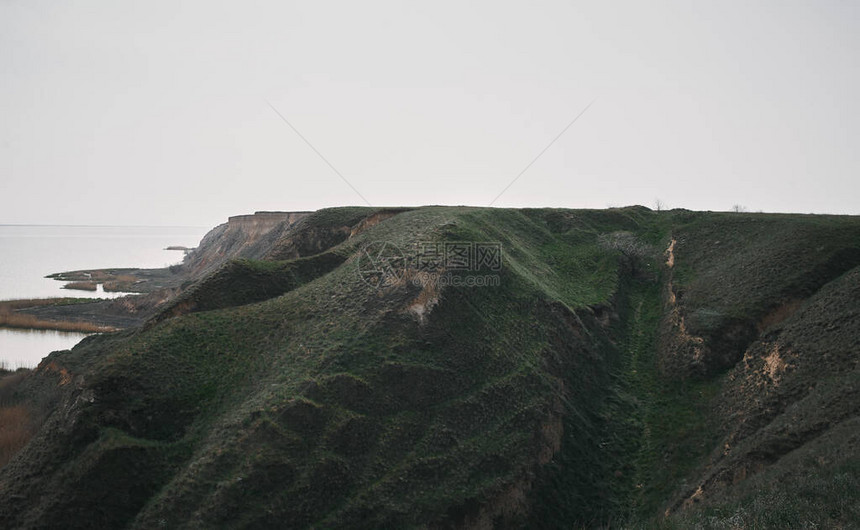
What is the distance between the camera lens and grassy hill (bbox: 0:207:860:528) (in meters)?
16.2

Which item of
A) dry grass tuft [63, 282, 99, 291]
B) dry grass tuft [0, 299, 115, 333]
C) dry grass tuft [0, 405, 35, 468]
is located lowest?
dry grass tuft [0, 405, 35, 468]

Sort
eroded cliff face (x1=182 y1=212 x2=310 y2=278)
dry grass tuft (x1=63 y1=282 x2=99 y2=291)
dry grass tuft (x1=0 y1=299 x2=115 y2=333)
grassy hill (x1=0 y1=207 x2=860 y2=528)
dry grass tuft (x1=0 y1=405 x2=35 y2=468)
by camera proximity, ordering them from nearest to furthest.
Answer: grassy hill (x1=0 y1=207 x2=860 y2=528)
dry grass tuft (x1=0 y1=405 x2=35 y2=468)
dry grass tuft (x1=0 y1=299 x2=115 y2=333)
eroded cliff face (x1=182 y1=212 x2=310 y2=278)
dry grass tuft (x1=63 y1=282 x2=99 y2=291)

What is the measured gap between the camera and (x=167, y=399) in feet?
65.4

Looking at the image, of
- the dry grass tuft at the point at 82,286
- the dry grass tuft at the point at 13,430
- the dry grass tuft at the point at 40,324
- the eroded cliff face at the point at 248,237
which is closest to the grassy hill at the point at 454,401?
the dry grass tuft at the point at 13,430

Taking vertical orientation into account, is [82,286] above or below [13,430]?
above

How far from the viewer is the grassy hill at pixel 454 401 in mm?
16172

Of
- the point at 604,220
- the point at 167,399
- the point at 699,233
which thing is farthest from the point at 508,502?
the point at 604,220

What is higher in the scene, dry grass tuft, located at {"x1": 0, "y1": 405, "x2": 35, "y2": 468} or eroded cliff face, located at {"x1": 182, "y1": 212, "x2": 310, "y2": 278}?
eroded cliff face, located at {"x1": 182, "y1": 212, "x2": 310, "y2": 278}

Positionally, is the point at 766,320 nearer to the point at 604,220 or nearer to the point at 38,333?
the point at 604,220

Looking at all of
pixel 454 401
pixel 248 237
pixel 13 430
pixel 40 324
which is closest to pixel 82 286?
pixel 248 237

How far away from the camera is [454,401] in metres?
20.5

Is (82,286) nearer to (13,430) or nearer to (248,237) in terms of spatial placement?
(248,237)

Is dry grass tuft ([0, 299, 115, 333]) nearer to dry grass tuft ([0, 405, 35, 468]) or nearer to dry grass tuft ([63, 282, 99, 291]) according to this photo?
dry grass tuft ([0, 405, 35, 468])

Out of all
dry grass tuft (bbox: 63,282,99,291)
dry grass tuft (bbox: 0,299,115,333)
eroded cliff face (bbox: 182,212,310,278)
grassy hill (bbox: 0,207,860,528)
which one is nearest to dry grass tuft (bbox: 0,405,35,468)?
grassy hill (bbox: 0,207,860,528)
